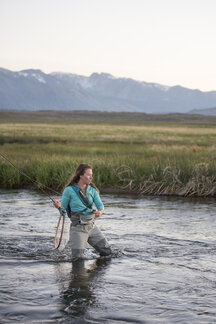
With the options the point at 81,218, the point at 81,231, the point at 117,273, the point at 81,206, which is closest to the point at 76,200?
the point at 81,206

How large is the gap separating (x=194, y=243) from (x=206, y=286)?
3000 mm

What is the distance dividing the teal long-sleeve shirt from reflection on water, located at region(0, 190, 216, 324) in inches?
42.6

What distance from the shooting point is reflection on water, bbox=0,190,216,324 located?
6.93m

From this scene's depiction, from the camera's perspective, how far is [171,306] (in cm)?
719

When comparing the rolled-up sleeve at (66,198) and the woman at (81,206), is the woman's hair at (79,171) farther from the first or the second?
the rolled-up sleeve at (66,198)

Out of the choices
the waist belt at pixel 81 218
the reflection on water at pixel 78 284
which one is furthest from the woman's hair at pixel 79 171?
the reflection on water at pixel 78 284

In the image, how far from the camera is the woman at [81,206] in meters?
8.75

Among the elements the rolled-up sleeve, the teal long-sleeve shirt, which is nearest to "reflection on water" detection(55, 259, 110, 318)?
the teal long-sleeve shirt

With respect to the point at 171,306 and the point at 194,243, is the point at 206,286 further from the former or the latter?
the point at 194,243

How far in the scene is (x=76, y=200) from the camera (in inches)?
347

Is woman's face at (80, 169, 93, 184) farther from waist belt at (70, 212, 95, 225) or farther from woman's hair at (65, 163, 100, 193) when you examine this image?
waist belt at (70, 212, 95, 225)

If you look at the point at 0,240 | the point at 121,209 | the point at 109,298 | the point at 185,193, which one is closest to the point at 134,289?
the point at 109,298

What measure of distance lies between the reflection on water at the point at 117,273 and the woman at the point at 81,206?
53cm

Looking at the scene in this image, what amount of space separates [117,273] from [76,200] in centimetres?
144
